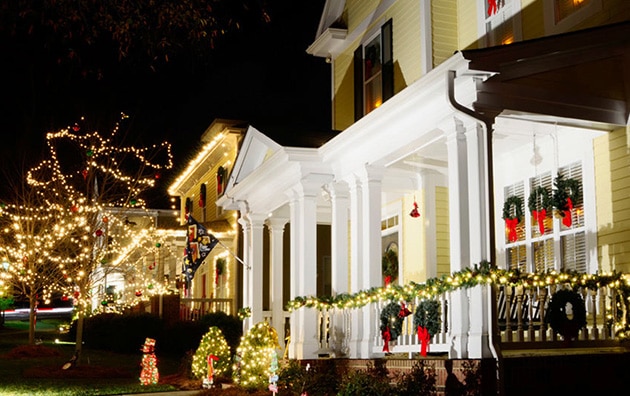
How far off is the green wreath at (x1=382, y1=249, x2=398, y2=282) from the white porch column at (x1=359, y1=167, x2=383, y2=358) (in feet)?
11.0

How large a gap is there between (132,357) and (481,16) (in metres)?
15.5

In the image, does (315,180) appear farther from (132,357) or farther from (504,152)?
(132,357)

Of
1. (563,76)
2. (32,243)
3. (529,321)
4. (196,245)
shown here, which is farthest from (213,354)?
(32,243)

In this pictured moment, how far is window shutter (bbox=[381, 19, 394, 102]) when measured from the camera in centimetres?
1630

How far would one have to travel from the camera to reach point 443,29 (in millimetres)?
14852

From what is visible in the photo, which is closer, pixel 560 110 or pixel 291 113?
pixel 560 110

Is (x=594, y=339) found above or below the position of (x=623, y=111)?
below

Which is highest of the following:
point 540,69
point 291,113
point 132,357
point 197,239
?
point 291,113

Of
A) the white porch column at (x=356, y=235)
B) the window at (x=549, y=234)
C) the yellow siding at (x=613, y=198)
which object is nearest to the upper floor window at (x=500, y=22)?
the window at (x=549, y=234)

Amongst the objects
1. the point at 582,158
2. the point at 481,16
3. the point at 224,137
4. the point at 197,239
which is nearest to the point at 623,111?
the point at 582,158

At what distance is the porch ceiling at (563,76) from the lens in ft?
32.2

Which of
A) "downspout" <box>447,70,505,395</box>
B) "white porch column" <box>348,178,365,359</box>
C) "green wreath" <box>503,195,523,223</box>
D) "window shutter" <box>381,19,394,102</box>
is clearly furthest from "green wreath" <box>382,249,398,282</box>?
"downspout" <box>447,70,505,395</box>

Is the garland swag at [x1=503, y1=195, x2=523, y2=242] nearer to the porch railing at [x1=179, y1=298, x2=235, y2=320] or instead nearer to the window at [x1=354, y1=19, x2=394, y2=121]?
the window at [x1=354, y1=19, x2=394, y2=121]

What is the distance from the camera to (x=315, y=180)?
14.6m
